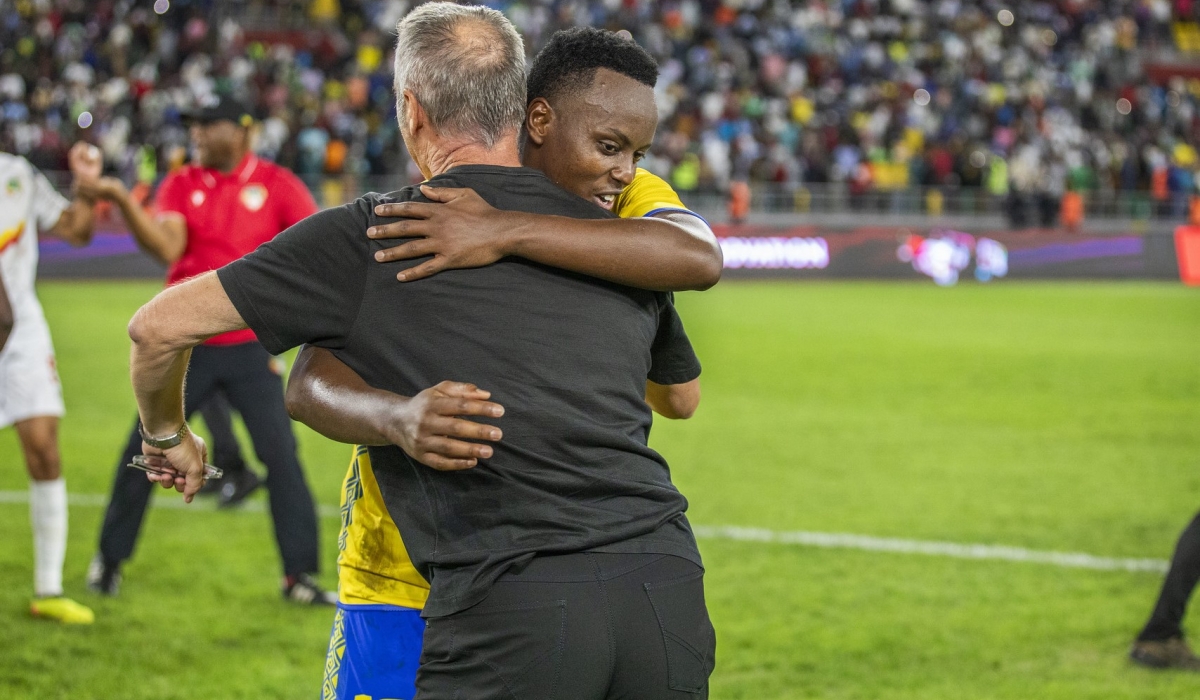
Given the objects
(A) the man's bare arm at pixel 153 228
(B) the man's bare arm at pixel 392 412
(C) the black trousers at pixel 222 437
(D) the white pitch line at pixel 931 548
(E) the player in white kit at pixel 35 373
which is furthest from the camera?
(C) the black trousers at pixel 222 437

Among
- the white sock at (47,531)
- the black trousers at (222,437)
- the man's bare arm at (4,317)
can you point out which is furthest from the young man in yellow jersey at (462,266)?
the black trousers at (222,437)

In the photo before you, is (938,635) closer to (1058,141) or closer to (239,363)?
(239,363)

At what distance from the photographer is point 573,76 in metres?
2.40

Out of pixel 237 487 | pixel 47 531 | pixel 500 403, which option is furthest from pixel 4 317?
pixel 237 487

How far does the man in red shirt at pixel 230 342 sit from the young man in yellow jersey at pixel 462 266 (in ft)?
11.0

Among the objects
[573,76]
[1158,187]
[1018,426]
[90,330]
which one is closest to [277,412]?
[573,76]

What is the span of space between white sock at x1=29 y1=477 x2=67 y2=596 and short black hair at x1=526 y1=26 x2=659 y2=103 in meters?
3.84

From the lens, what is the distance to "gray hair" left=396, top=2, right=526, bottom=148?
2.21 m

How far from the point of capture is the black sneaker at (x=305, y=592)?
573 cm

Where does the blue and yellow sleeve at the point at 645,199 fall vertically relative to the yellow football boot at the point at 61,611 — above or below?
above

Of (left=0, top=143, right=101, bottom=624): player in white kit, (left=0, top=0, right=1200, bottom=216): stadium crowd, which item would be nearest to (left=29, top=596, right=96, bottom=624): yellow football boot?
(left=0, top=143, right=101, bottom=624): player in white kit

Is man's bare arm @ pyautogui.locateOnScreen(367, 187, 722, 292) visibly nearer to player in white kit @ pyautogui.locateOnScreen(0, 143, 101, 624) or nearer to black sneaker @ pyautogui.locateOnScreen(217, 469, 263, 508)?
player in white kit @ pyautogui.locateOnScreen(0, 143, 101, 624)

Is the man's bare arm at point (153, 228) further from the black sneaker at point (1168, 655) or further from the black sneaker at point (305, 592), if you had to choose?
the black sneaker at point (1168, 655)

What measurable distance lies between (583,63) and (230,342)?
12.4 ft
